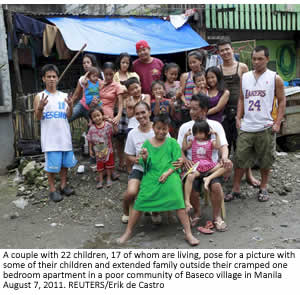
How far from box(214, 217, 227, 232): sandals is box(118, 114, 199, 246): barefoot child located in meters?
0.41

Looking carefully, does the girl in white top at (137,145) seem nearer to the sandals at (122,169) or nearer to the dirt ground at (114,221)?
the dirt ground at (114,221)

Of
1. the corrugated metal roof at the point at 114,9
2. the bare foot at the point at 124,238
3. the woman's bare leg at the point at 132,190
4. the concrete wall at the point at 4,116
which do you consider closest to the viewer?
the bare foot at the point at 124,238

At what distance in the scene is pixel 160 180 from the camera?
11.1ft

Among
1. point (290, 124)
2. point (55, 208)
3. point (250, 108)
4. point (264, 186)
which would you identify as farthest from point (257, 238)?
point (290, 124)

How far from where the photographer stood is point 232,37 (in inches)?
388

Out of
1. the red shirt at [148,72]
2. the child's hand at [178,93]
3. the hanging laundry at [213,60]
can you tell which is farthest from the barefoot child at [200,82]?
the hanging laundry at [213,60]

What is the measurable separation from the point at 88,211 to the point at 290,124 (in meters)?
4.14

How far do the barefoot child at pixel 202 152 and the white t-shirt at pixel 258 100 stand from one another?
2.54 ft

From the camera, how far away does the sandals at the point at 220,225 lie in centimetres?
357

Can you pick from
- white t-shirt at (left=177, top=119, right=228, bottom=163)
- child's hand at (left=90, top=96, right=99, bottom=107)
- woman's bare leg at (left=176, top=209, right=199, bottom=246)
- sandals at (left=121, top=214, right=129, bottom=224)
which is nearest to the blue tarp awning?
child's hand at (left=90, top=96, right=99, bottom=107)

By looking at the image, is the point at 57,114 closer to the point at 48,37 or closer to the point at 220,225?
the point at 220,225

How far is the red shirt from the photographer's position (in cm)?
502

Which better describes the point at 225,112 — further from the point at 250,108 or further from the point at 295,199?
the point at 295,199

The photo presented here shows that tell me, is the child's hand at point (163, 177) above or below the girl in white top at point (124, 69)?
below
